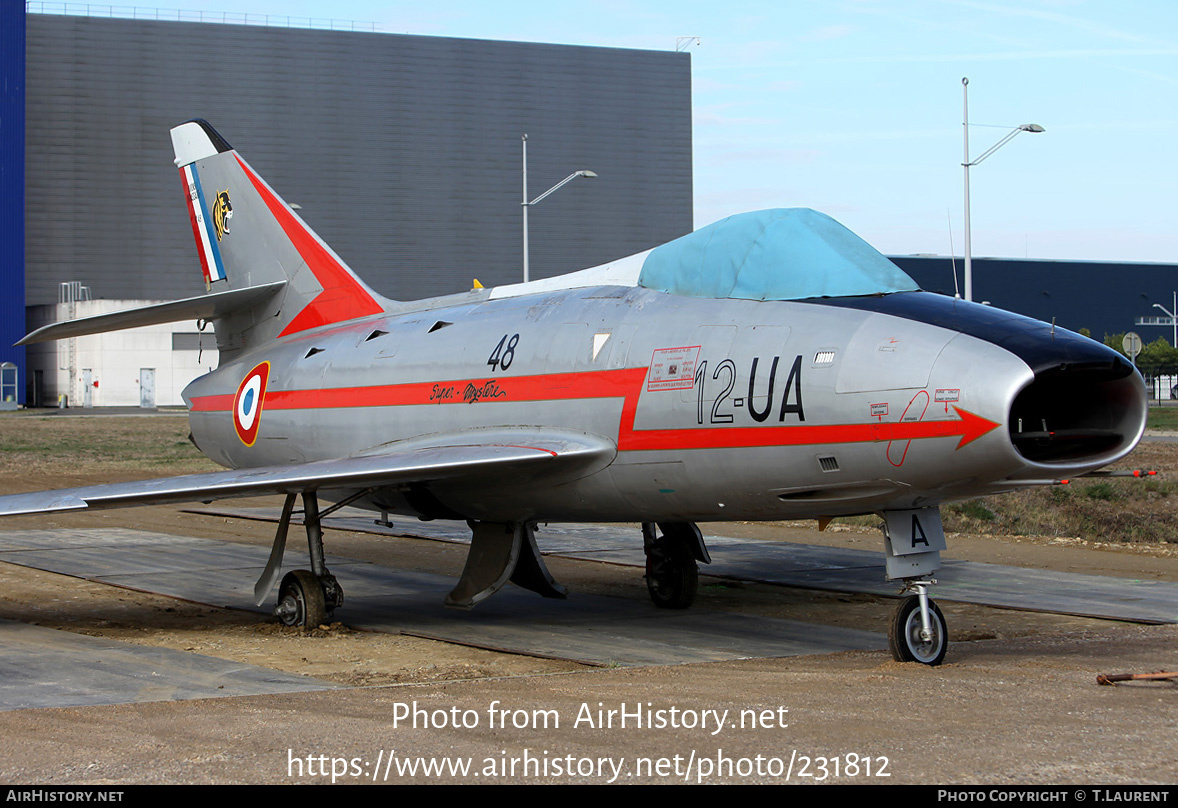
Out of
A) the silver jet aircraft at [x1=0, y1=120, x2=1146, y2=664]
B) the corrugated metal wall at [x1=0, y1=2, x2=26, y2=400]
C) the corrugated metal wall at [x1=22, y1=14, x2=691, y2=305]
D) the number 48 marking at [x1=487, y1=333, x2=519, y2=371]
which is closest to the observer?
the silver jet aircraft at [x1=0, y1=120, x2=1146, y2=664]

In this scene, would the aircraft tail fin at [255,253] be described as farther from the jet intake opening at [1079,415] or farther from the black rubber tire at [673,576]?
the jet intake opening at [1079,415]

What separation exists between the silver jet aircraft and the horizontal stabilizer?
71mm

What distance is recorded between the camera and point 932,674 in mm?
8117

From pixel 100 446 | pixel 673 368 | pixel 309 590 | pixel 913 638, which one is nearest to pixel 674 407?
pixel 673 368

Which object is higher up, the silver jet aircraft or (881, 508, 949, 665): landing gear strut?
the silver jet aircraft

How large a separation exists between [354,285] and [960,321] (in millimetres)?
8143

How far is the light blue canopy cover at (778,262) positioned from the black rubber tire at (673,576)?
11.3 feet

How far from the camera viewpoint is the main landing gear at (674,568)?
12.6m

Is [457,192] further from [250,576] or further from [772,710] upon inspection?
[772,710]

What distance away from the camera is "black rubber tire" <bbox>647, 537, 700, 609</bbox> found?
495 inches

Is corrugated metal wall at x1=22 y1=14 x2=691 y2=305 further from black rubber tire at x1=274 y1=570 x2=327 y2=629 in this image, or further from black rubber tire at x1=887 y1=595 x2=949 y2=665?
black rubber tire at x1=887 y1=595 x2=949 y2=665

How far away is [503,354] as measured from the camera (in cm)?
1105

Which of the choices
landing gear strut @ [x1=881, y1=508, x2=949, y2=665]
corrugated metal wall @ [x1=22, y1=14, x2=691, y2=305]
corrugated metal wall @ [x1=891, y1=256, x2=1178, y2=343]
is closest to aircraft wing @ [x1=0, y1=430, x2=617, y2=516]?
landing gear strut @ [x1=881, y1=508, x2=949, y2=665]

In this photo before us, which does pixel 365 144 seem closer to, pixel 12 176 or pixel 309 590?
pixel 12 176
